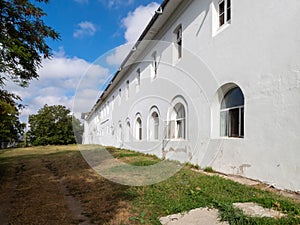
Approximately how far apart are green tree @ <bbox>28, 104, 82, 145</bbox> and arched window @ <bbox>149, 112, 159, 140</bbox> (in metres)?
29.4

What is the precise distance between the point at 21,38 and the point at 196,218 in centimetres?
503

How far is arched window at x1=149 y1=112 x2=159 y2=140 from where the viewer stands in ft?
40.7

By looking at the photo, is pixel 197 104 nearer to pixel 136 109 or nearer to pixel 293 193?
pixel 293 193

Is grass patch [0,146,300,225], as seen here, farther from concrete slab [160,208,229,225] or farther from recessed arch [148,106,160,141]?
recessed arch [148,106,160,141]

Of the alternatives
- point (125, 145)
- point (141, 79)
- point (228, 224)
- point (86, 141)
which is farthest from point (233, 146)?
point (86, 141)

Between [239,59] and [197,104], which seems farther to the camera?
[197,104]

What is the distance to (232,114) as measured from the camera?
6.79 metres

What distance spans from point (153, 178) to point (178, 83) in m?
4.48

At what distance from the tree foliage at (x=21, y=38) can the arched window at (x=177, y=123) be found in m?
5.75

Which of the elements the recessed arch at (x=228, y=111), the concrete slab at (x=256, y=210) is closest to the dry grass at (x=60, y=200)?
the concrete slab at (x=256, y=210)

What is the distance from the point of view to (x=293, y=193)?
14.9ft

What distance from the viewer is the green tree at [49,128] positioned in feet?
130

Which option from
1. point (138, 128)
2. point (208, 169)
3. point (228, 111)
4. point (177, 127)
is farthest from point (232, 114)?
point (138, 128)

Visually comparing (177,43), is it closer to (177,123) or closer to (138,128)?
(177,123)
